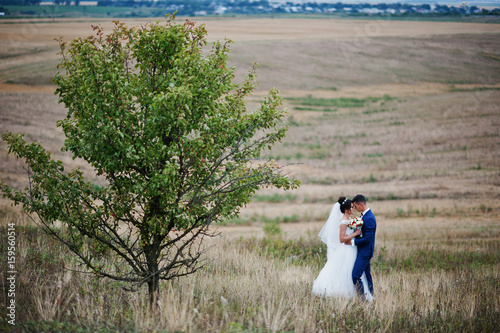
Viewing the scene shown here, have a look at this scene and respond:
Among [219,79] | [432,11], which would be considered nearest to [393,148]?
[219,79]

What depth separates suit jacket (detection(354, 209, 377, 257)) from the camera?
8.16 meters

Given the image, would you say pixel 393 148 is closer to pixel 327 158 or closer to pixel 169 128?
pixel 327 158

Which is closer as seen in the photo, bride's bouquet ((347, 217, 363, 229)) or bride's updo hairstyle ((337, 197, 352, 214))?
bride's bouquet ((347, 217, 363, 229))

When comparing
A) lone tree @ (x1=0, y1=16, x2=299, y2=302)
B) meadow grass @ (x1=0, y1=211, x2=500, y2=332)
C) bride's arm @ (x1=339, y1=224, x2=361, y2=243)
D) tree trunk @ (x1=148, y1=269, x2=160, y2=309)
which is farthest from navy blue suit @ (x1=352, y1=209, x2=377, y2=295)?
tree trunk @ (x1=148, y1=269, x2=160, y2=309)

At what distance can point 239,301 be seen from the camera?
7.09 metres

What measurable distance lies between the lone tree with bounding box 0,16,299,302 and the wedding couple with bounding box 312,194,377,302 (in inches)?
95.6

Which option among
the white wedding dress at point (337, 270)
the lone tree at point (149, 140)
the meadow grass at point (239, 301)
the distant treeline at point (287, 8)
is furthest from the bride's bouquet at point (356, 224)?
the distant treeline at point (287, 8)

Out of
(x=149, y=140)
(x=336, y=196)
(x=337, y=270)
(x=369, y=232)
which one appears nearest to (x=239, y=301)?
(x=337, y=270)

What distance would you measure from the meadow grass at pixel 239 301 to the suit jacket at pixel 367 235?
895mm

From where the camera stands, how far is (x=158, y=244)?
6676mm

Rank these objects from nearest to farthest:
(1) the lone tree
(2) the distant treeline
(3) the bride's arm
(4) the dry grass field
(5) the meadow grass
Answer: (5) the meadow grass, (1) the lone tree, (4) the dry grass field, (3) the bride's arm, (2) the distant treeline

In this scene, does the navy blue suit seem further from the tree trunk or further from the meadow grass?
the tree trunk

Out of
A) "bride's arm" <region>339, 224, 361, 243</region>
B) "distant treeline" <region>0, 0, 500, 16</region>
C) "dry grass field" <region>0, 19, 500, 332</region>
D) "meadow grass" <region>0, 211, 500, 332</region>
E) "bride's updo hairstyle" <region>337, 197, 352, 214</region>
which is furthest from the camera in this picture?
"distant treeline" <region>0, 0, 500, 16</region>

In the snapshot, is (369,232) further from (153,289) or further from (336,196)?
(336,196)
